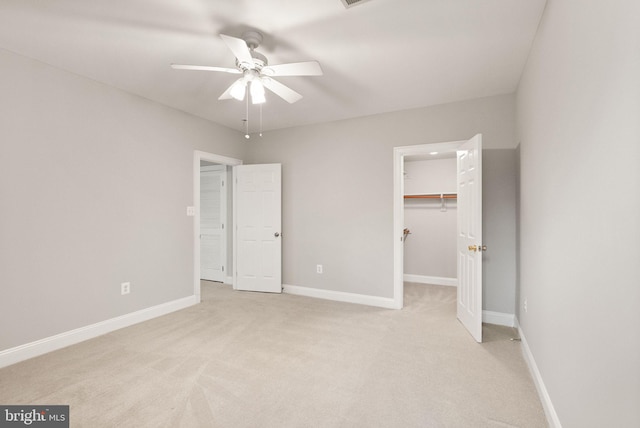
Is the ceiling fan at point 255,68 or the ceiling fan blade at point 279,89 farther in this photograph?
the ceiling fan blade at point 279,89

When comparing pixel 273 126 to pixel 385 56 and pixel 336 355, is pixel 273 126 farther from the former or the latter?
pixel 336 355

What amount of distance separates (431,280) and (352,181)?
101 inches

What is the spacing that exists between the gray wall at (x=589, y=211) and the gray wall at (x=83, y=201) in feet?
12.7

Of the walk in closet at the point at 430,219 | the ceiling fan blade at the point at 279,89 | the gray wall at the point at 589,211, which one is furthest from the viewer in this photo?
the walk in closet at the point at 430,219

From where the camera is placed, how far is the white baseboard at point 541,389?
A: 166cm

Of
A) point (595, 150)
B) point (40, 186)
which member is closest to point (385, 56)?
point (595, 150)

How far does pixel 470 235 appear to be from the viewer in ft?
10.1

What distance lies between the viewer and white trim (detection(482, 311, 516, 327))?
3254mm

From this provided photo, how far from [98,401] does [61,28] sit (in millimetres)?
2693

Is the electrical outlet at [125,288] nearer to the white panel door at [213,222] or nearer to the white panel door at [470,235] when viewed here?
the white panel door at [213,222]

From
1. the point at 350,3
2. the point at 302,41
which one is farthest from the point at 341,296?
the point at 350,3

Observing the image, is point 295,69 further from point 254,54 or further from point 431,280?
point 431,280

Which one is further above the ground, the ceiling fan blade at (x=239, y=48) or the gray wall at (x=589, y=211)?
the ceiling fan blade at (x=239, y=48)
